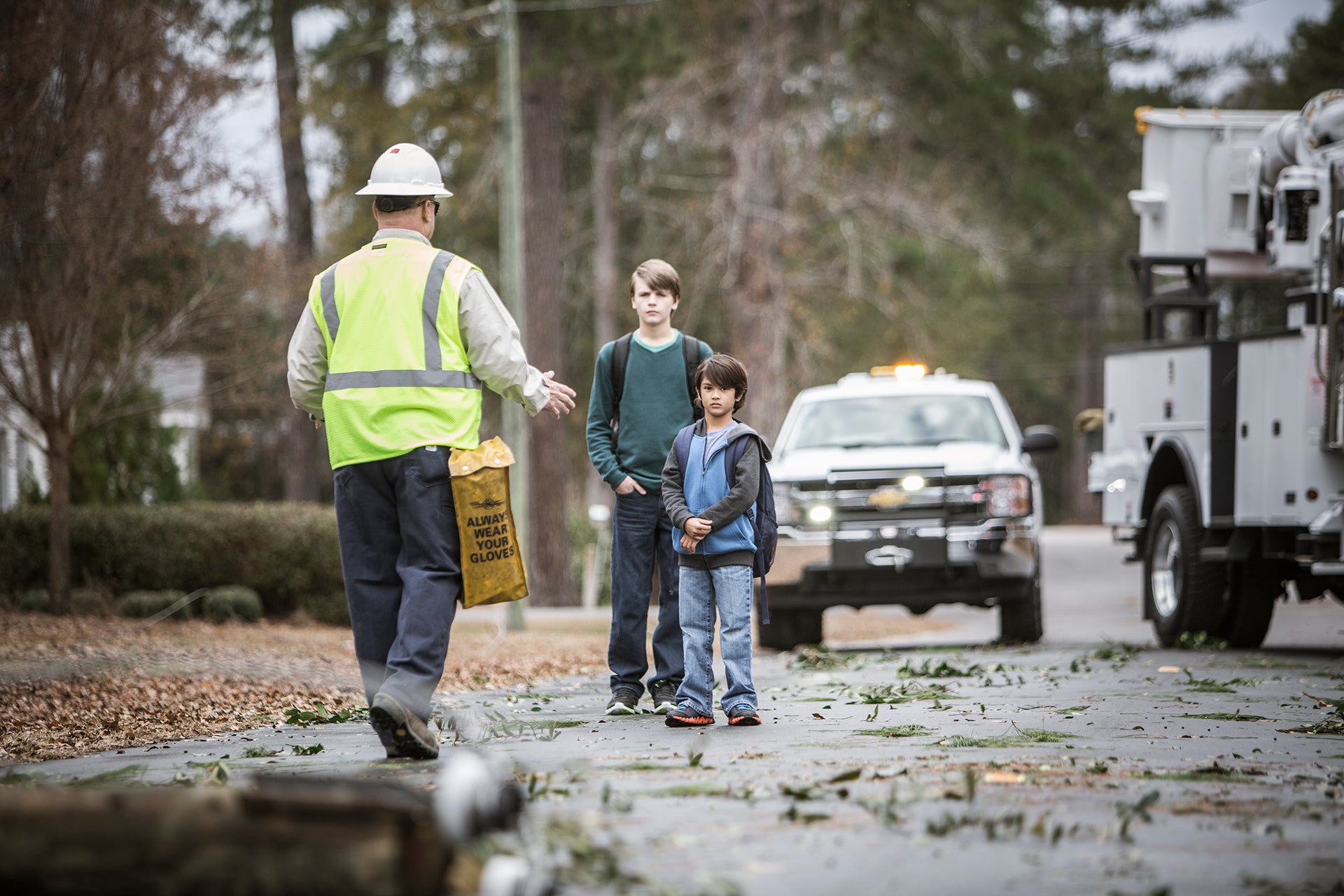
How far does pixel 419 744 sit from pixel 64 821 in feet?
8.32

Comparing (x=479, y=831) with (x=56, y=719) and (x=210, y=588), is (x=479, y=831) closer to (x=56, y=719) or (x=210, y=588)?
(x=56, y=719)

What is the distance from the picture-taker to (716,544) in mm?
6812

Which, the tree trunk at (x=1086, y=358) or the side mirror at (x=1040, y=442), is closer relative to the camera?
the side mirror at (x=1040, y=442)

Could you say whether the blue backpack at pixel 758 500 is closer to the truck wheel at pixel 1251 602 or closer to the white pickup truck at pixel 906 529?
the white pickup truck at pixel 906 529

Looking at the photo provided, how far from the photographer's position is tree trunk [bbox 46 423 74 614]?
14.4 m

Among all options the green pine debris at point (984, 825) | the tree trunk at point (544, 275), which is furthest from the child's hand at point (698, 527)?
the tree trunk at point (544, 275)

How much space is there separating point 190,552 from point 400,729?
1146cm

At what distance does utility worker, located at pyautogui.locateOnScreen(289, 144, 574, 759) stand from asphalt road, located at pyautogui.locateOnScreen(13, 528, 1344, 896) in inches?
21.2

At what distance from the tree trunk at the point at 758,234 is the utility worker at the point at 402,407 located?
18585 mm

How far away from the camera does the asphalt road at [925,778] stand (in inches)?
144

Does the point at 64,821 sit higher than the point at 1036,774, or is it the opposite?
the point at 64,821

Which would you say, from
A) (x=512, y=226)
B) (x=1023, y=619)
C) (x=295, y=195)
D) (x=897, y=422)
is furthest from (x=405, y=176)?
(x=295, y=195)

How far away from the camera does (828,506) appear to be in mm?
11758

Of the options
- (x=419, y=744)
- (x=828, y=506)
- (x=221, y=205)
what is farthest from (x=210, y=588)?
(x=419, y=744)
